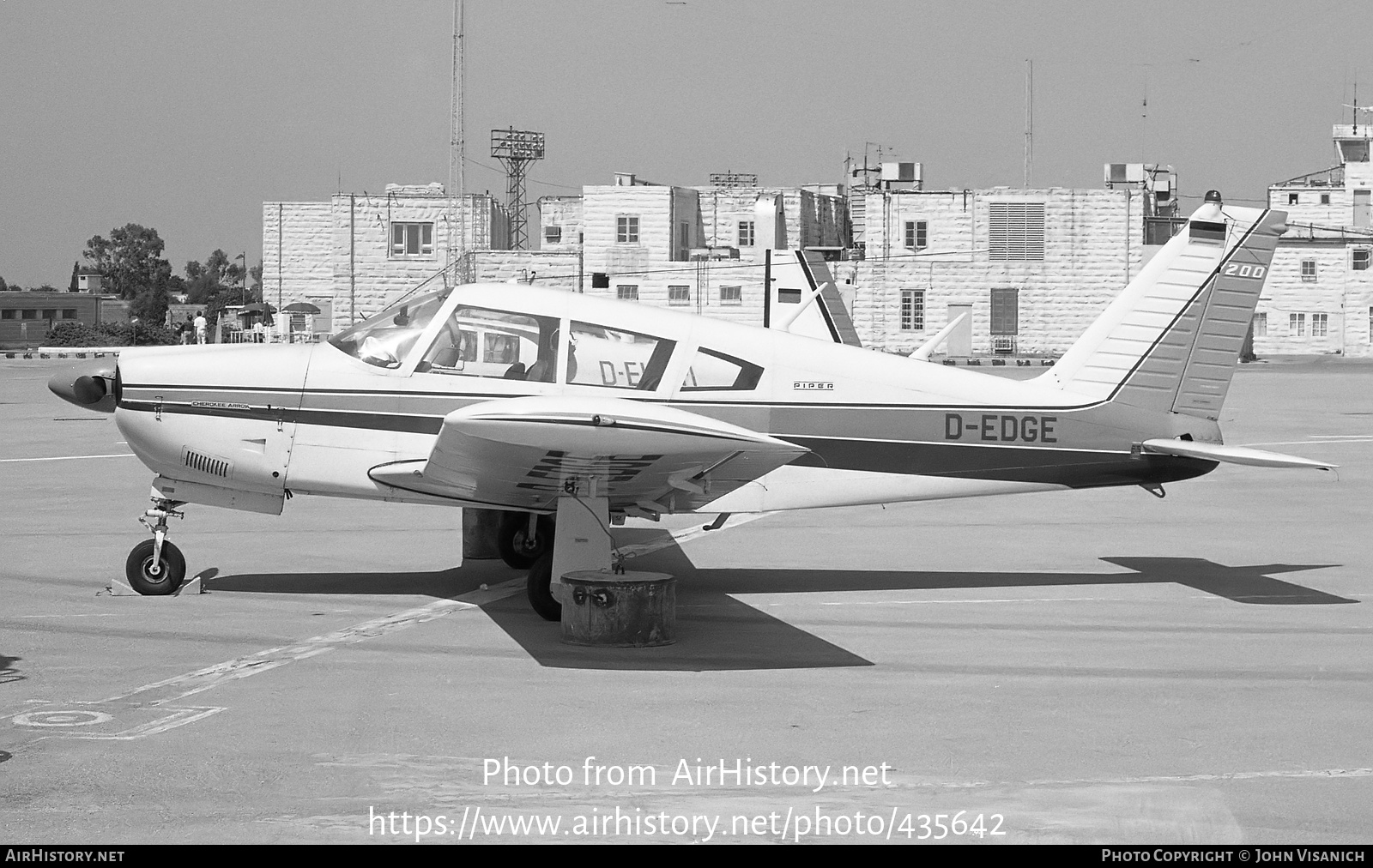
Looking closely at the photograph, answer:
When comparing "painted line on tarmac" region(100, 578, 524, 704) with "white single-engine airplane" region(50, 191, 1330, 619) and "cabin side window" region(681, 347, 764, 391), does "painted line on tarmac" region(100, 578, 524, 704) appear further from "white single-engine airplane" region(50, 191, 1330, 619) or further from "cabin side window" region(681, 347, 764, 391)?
"cabin side window" region(681, 347, 764, 391)

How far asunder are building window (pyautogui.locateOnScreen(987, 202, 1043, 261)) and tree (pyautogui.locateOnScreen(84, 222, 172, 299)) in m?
108

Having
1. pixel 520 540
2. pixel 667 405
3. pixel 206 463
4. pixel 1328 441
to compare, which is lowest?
pixel 520 540

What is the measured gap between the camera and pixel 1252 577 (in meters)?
11.1

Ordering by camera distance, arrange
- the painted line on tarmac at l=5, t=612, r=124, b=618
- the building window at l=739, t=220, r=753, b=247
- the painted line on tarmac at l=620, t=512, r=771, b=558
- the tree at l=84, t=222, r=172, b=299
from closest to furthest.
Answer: the painted line on tarmac at l=5, t=612, r=124, b=618 < the painted line on tarmac at l=620, t=512, r=771, b=558 < the building window at l=739, t=220, r=753, b=247 < the tree at l=84, t=222, r=172, b=299

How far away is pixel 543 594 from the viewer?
9.06 m

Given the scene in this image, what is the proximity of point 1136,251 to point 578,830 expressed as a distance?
57.6 metres

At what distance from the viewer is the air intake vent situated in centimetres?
930

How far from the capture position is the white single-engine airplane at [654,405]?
30.0 feet

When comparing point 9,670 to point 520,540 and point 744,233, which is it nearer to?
point 520,540

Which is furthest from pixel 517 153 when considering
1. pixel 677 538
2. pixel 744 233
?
pixel 677 538

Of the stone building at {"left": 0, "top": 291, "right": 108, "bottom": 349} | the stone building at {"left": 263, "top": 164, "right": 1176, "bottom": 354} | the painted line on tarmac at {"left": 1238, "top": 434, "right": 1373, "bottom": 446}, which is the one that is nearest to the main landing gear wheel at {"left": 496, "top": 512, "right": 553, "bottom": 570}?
the painted line on tarmac at {"left": 1238, "top": 434, "right": 1373, "bottom": 446}

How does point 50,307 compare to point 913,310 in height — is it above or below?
above

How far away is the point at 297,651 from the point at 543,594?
168 centimetres

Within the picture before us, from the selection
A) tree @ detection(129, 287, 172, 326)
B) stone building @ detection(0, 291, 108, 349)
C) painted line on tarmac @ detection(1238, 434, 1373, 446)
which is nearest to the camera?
painted line on tarmac @ detection(1238, 434, 1373, 446)
